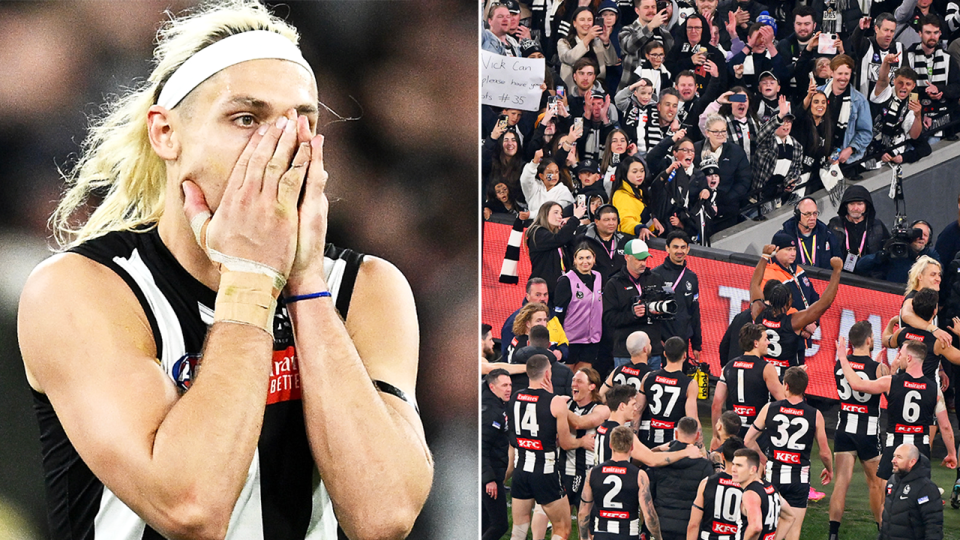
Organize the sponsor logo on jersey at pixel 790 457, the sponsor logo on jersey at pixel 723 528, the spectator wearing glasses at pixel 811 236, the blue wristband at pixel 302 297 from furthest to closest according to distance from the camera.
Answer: the spectator wearing glasses at pixel 811 236 → the sponsor logo on jersey at pixel 790 457 → the sponsor logo on jersey at pixel 723 528 → the blue wristband at pixel 302 297

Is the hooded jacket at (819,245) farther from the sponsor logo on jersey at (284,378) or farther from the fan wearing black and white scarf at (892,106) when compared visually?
the sponsor logo on jersey at (284,378)

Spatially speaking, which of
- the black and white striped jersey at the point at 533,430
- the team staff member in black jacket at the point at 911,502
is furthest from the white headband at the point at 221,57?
the team staff member in black jacket at the point at 911,502

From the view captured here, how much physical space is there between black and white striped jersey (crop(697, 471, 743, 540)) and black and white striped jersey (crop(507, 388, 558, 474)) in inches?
25.8

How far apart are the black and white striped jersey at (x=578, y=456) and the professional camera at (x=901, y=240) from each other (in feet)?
4.78

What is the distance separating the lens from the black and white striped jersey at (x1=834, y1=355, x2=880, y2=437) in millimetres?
4078

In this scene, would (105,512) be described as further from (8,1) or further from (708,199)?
(708,199)

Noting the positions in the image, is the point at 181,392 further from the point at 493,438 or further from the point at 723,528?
the point at 723,528

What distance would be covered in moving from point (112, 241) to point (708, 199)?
9.63 feet

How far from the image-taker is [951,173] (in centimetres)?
409

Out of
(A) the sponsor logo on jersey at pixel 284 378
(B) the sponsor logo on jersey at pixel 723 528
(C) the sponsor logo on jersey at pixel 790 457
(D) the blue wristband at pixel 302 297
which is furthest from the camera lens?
(C) the sponsor logo on jersey at pixel 790 457

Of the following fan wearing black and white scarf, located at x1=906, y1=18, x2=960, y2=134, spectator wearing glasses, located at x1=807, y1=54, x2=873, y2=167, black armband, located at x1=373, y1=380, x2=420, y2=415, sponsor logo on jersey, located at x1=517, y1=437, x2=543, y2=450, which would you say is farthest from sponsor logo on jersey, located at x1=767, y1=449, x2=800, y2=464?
black armband, located at x1=373, y1=380, x2=420, y2=415

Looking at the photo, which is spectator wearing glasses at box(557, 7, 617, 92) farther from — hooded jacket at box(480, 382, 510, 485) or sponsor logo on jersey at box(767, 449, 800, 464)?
sponsor logo on jersey at box(767, 449, 800, 464)

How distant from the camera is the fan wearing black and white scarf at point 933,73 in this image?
421 cm

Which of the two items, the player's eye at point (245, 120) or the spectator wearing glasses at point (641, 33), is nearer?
the player's eye at point (245, 120)
